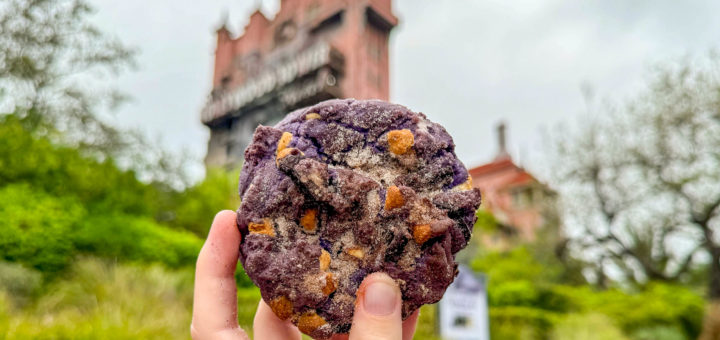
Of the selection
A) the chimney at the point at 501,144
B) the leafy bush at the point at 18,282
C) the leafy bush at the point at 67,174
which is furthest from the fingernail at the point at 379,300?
the chimney at the point at 501,144

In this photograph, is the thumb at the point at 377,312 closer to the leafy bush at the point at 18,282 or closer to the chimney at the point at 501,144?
the leafy bush at the point at 18,282

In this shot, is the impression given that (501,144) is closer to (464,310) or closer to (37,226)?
(464,310)

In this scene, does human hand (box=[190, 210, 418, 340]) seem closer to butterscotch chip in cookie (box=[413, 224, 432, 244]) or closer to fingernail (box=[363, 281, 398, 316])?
fingernail (box=[363, 281, 398, 316])

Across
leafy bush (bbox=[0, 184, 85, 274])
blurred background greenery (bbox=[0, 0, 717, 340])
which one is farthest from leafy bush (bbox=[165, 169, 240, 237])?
leafy bush (bbox=[0, 184, 85, 274])

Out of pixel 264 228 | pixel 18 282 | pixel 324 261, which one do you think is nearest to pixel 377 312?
pixel 324 261

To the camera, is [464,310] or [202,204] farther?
[202,204]

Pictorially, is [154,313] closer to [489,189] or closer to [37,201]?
[37,201]

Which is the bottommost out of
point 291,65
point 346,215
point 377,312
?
point 377,312

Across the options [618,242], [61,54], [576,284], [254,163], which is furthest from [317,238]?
[576,284]
